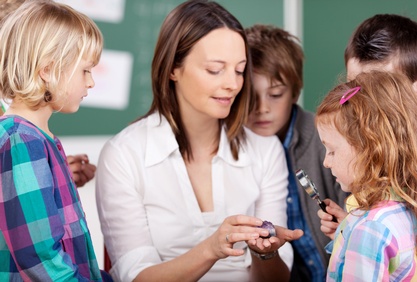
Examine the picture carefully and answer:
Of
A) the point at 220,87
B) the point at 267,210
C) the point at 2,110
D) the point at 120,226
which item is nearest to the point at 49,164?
the point at 2,110

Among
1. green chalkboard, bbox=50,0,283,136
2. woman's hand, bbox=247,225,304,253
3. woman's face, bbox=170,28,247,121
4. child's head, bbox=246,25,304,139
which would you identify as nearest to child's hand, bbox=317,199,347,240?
woman's hand, bbox=247,225,304,253

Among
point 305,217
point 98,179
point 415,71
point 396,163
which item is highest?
point 415,71

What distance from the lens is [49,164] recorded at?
1182mm

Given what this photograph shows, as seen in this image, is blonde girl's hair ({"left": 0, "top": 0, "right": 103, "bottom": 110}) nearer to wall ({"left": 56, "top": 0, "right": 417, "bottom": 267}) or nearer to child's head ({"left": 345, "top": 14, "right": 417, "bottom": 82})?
child's head ({"left": 345, "top": 14, "right": 417, "bottom": 82})

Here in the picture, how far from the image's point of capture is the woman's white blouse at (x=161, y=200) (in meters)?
1.59

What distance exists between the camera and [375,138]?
3.74 ft

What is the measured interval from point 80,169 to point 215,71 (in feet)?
1.47

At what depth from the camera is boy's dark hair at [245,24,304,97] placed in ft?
6.08

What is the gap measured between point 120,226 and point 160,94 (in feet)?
1.23

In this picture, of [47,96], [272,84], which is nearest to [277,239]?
[47,96]

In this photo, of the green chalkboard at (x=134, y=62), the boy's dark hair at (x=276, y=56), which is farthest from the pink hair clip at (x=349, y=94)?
the green chalkboard at (x=134, y=62)

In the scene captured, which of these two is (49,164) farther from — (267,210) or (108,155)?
(267,210)

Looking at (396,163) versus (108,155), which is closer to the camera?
(396,163)

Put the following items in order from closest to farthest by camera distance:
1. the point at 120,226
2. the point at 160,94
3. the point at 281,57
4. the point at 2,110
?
the point at 2,110 → the point at 120,226 → the point at 160,94 → the point at 281,57
